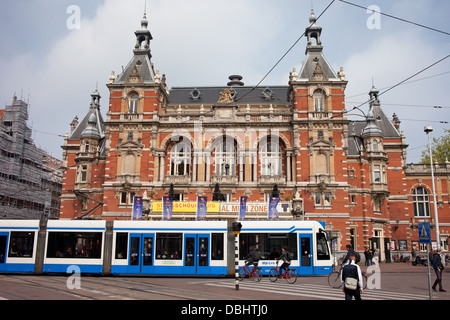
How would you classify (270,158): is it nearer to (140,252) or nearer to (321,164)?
(321,164)

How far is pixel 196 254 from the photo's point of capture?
2114 centimetres

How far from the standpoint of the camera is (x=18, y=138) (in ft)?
187

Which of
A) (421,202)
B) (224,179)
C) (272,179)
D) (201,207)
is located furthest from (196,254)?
(421,202)

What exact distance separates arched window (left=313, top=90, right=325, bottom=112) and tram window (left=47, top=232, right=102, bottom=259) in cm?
2816

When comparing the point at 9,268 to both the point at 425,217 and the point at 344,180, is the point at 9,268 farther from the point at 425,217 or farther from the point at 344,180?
the point at 425,217

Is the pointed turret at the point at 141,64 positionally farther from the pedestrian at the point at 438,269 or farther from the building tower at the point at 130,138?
the pedestrian at the point at 438,269

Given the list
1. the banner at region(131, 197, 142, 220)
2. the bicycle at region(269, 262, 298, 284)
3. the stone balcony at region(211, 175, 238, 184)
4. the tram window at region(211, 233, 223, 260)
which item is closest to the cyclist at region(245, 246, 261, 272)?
the bicycle at region(269, 262, 298, 284)

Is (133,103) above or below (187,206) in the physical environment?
above

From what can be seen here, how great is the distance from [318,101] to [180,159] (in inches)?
631

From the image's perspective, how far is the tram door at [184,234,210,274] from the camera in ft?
68.9

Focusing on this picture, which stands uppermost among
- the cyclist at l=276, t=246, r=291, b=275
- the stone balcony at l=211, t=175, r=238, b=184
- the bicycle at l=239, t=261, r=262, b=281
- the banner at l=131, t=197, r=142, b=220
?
the stone balcony at l=211, t=175, r=238, b=184

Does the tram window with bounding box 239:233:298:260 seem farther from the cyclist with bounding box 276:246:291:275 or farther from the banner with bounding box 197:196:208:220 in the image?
the banner with bounding box 197:196:208:220

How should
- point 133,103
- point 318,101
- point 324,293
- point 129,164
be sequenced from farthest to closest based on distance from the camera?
point 133,103 → point 129,164 → point 318,101 → point 324,293
